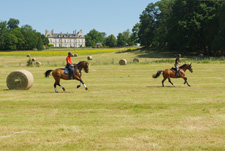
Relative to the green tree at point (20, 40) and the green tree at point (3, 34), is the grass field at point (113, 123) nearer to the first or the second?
the green tree at point (3, 34)

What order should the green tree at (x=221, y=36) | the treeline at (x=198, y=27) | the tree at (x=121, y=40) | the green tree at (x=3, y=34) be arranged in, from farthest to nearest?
the tree at (x=121, y=40) < the green tree at (x=3, y=34) < the treeline at (x=198, y=27) < the green tree at (x=221, y=36)

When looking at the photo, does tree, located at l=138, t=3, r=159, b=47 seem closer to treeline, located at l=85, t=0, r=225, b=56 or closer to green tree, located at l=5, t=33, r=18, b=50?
treeline, located at l=85, t=0, r=225, b=56

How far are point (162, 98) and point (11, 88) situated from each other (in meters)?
10.9

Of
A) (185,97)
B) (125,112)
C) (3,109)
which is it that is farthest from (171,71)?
(3,109)

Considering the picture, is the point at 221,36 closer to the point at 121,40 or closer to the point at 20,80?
the point at 20,80

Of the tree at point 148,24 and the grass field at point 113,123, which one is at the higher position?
the tree at point 148,24

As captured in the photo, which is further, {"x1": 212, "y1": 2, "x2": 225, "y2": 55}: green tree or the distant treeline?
the distant treeline

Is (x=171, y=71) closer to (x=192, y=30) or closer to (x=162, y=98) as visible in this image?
(x=162, y=98)

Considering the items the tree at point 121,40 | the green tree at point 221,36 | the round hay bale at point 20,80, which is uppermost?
the tree at point 121,40

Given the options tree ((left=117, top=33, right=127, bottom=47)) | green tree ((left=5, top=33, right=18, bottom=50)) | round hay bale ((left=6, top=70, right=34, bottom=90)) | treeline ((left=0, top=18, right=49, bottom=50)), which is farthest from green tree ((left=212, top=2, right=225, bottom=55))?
tree ((left=117, top=33, right=127, bottom=47))

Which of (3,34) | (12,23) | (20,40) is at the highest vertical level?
(12,23)

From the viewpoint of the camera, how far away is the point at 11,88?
20.8 meters

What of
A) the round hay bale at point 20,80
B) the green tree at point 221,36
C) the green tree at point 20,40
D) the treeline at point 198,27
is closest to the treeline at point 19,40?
the green tree at point 20,40

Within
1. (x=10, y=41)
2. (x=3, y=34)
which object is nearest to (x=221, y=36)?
(x=10, y=41)
